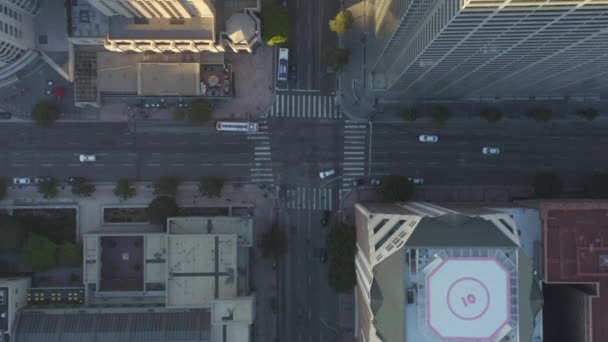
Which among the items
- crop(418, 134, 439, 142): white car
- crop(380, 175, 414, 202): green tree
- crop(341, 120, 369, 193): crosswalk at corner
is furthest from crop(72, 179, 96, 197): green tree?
crop(418, 134, 439, 142): white car

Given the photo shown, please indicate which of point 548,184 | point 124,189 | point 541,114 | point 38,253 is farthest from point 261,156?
point 548,184

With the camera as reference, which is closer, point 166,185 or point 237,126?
point 166,185

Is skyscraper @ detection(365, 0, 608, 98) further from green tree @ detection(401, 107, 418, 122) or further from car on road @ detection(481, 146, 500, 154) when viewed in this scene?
car on road @ detection(481, 146, 500, 154)

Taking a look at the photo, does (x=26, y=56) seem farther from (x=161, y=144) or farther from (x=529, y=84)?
(x=529, y=84)

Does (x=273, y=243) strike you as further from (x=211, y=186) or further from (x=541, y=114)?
(x=541, y=114)

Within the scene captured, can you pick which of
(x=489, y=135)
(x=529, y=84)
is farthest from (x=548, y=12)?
(x=489, y=135)

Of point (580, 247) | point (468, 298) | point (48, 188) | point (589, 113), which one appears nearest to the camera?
point (468, 298)
